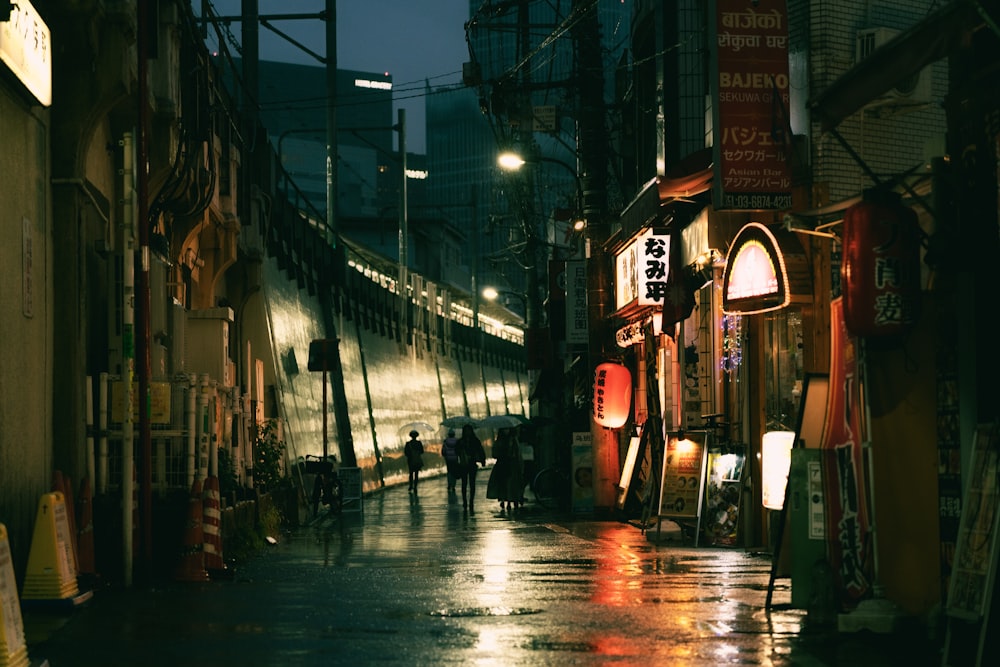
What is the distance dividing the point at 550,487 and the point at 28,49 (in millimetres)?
24754

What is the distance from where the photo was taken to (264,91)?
134750 millimetres

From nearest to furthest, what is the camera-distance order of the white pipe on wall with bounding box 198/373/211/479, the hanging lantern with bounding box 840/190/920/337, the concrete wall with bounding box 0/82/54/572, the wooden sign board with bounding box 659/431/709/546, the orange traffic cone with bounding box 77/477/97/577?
1. the hanging lantern with bounding box 840/190/920/337
2. the concrete wall with bounding box 0/82/54/572
3. the orange traffic cone with bounding box 77/477/97/577
4. the white pipe on wall with bounding box 198/373/211/479
5. the wooden sign board with bounding box 659/431/709/546

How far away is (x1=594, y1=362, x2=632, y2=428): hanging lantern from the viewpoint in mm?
30953

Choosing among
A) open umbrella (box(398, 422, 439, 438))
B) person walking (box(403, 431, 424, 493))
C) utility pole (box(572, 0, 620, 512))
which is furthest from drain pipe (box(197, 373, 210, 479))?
open umbrella (box(398, 422, 439, 438))

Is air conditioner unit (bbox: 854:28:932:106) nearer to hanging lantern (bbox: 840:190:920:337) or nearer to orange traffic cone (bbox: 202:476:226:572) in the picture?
hanging lantern (bbox: 840:190:920:337)

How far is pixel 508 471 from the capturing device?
35.7 meters

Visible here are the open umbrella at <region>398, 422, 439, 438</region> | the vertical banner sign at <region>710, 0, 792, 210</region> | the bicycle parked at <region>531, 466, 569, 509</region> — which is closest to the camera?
the vertical banner sign at <region>710, 0, 792, 210</region>

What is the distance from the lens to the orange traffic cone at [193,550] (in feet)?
56.3

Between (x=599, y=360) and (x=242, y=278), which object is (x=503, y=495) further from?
(x=242, y=278)

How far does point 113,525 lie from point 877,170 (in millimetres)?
10663

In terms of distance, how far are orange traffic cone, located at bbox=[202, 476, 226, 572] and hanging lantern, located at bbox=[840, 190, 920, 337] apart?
9055 millimetres

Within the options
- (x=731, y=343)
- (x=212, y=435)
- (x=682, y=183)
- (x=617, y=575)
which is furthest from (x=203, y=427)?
(x=731, y=343)

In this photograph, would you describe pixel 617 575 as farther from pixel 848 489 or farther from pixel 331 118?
pixel 331 118

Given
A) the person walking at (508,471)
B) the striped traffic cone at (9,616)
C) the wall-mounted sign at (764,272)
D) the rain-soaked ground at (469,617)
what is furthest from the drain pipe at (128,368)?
the person walking at (508,471)
